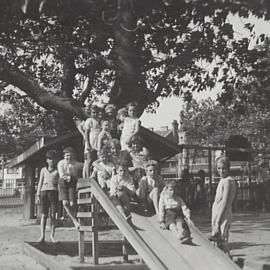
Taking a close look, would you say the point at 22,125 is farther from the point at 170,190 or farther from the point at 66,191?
the point at 170,190

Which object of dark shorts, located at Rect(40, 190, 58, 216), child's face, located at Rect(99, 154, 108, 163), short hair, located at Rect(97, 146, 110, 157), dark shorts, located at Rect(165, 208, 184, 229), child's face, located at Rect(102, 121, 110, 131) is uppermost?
child's face, located at Rect(102, 121, 110, 131)

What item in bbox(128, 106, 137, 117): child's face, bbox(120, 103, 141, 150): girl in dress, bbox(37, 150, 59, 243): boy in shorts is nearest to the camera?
bbox(120, 103, 141, 150): girl in dress

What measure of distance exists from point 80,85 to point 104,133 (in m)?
16.2

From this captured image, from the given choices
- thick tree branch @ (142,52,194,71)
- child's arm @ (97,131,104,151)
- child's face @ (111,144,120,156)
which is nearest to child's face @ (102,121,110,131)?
child's arm @ (97,131,104,151)

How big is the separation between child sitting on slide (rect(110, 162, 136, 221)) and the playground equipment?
271 millimetres

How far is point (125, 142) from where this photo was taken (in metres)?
11.8

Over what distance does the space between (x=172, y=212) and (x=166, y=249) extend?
31.0 inches

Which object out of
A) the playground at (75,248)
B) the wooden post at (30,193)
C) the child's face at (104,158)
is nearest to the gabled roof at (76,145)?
the wooden post at (30,193)

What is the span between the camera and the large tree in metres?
16.3

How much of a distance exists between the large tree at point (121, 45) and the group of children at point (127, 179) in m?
3.57

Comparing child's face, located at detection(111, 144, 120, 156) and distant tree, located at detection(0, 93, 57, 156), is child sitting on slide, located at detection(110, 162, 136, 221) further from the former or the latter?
distant tree, located at detection(0, 93, 57, 156)

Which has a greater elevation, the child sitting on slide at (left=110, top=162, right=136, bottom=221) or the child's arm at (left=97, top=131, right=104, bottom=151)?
the child's arm at (left=97, top=131, right=104, bottom=151)

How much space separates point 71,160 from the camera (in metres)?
11.9

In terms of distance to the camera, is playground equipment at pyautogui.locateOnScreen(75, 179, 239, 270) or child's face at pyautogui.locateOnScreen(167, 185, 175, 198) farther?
child's face at pyautogui.locateOnScreen(167, 185, 175, 198)
